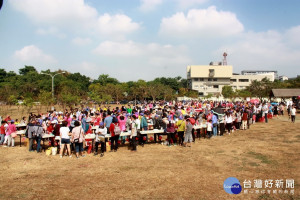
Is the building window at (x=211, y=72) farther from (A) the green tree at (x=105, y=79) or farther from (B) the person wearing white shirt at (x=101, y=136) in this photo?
(B) the person wearing white shirt at (x=101, y=136)

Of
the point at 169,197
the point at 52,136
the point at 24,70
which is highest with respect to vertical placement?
the point at 24,70

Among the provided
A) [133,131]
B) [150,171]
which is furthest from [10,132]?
[150,171]

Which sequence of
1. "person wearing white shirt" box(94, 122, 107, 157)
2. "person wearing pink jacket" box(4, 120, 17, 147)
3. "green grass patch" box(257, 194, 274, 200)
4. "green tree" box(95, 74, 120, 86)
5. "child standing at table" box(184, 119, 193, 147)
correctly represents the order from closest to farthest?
"green grass patch" box(257, 194, 274, 200) → "person wearing white shirt" box(94, 122, 107, 157) → "child standing at table" box(184, 119, 193, 147) → "person wearing pink jacket" box(4, 120, 17, 147) → "green tree" box(95, 74, 120, 86)

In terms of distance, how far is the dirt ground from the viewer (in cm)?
587

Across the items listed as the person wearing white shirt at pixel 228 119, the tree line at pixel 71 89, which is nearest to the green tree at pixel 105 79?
the tree line at pixel 71 89

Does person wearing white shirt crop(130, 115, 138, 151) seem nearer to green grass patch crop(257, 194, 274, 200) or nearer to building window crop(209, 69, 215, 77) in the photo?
green grass patch crop(257, 194, 274, 200)

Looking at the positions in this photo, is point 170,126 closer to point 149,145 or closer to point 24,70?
point 149,145

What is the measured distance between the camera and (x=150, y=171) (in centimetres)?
740

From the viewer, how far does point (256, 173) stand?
7094mm

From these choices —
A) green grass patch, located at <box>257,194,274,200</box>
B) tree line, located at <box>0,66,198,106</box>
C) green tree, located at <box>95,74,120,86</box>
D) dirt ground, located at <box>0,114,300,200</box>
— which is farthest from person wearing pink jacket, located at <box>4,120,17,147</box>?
green tree, located at <box>95,74,120,86</box>

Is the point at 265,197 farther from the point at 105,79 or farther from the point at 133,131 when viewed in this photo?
the point at 105,79

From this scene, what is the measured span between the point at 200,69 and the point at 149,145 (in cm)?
7569

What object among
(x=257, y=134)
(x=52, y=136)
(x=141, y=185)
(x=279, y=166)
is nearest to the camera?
(x=141, y=185)

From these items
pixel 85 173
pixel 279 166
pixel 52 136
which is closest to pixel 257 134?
pixel 279 166
